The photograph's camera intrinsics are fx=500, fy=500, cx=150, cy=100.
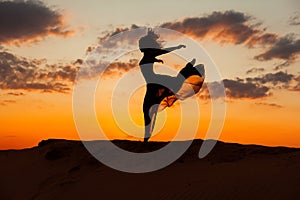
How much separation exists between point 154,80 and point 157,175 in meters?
4.00

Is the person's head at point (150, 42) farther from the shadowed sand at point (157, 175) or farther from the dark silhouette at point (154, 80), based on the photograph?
the shadowed sand at point (157, 175)

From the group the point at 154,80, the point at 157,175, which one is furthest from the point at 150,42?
the point at 157,175

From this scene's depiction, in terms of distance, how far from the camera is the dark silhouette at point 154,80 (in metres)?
19.5

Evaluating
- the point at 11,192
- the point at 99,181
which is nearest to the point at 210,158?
the point at 99,181

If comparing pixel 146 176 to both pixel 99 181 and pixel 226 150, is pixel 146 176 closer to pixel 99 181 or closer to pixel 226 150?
pixel 99 181

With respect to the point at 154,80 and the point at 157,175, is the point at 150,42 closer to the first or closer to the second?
the point at 154,80

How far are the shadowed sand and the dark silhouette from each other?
149 cm

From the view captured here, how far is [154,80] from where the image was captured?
19.6m

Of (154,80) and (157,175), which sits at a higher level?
(154,80)

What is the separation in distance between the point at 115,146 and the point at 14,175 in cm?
446

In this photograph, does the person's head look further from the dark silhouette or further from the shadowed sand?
the shadowed sand

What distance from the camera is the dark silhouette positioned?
19.5 m

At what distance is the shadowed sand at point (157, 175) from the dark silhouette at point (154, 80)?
58.5 inches

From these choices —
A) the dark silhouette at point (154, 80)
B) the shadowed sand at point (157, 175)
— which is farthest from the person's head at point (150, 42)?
the shadowed sand at point (157, 175)
